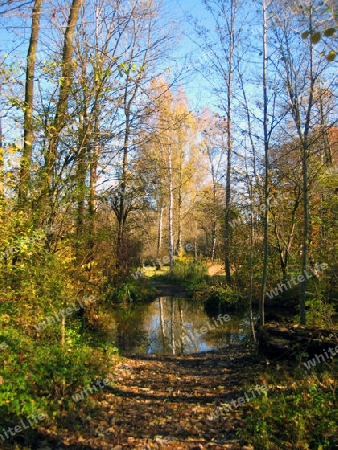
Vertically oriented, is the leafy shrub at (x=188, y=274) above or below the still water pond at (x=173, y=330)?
above

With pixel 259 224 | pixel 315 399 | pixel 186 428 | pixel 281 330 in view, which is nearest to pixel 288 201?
pixel 259 224

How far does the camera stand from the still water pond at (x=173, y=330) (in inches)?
384

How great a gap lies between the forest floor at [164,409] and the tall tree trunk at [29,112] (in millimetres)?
3385

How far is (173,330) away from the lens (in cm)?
1179

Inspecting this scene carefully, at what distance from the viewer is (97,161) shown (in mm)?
6578

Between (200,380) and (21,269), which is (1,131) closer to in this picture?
(21,269)

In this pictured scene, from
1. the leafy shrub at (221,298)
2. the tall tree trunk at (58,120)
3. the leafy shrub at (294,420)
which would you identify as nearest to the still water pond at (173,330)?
the leafy shrub at (221,298)

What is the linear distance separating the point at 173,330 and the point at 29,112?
833 cm

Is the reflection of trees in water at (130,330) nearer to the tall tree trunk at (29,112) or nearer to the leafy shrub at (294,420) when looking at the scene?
the leafy shrub at (294,420)

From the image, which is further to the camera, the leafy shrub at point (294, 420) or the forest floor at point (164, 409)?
the forest floor at point (164, 409)

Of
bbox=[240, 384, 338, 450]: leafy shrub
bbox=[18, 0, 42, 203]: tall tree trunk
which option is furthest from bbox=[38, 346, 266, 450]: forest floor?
bbox=[18, 0, 42, 203]: tall tree trunk

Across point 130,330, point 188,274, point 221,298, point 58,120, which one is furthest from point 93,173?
point 188,274

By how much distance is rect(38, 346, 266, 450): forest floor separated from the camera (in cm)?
407

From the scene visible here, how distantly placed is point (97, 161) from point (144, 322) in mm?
7778
